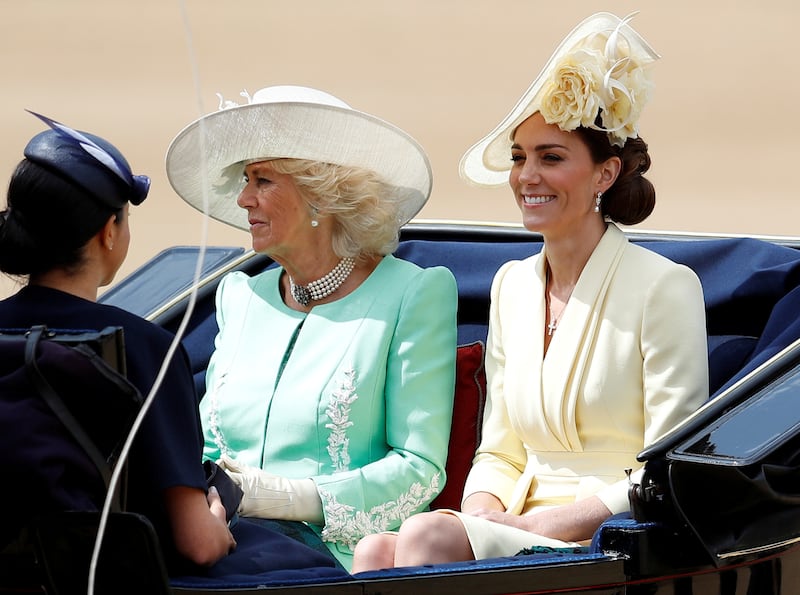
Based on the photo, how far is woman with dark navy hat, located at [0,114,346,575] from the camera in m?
2.38

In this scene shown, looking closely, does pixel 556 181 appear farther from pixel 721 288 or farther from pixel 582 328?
pixel 721 288

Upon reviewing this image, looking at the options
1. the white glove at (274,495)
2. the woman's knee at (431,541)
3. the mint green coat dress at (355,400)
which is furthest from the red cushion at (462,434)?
the woman's knee at (431,541)

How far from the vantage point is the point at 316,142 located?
355cm

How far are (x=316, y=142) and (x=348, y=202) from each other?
179mm

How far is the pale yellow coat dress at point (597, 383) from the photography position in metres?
2.97

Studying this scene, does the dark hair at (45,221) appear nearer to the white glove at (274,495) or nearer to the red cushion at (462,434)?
the white glove at (274,495)

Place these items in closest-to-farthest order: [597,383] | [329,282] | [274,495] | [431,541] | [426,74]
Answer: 1. [431,541]
2. [597,383]
3. [274,495]
4. [329,282]
5. [426,74]

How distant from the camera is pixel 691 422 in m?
2.61

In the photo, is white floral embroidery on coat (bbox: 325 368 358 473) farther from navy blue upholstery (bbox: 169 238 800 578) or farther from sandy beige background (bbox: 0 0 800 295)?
sandy beige background (bbox: 0 0 800 295)

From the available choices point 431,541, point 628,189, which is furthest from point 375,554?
point 628,189

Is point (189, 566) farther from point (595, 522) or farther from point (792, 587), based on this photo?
point (792, 587)

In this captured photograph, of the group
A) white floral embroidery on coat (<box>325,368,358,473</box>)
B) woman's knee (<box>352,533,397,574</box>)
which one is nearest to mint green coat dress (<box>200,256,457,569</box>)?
white floral embroidery on coat (<box>325,368,358,473</box>)

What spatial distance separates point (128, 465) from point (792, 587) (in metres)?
1.40

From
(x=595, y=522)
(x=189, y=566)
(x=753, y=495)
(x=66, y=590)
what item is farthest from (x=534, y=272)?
(x=66, y=590)
